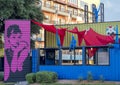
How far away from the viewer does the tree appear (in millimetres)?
36250

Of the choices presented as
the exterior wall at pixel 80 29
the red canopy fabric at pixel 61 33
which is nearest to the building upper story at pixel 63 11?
the exterior wall at pixel 80 29

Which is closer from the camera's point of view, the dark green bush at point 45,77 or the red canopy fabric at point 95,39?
the dark green bush at point 45,77

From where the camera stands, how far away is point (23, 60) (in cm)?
3002

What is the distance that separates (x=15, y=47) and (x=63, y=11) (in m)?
66.0

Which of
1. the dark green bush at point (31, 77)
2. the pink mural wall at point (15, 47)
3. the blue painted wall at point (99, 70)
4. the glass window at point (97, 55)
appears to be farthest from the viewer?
the glass window at point (97, 55)

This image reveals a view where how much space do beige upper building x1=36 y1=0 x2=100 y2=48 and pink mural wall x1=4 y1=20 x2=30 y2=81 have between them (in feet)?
162

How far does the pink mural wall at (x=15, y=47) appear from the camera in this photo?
29.9m

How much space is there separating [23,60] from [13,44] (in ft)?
4.81

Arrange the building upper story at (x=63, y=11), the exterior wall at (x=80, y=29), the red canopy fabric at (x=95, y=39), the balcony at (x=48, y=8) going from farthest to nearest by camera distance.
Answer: the building upper story at (x=63, y=11) → the balcony at (x=48, y=8) → the exterior wall at (x=80, y=29) → the red canopy fabric at (x=95, y=39)

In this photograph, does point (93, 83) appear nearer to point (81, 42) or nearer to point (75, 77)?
point (75, 77)

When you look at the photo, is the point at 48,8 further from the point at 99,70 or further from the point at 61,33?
the point at 99,70

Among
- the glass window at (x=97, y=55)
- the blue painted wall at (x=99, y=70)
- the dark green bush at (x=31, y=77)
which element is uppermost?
the glass window at (x=97, y=55)

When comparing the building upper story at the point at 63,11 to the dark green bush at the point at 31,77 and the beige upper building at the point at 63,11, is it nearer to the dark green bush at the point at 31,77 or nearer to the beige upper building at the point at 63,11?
the beige upper building at the point at 63,11

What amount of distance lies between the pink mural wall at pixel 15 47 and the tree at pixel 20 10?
6108mm
